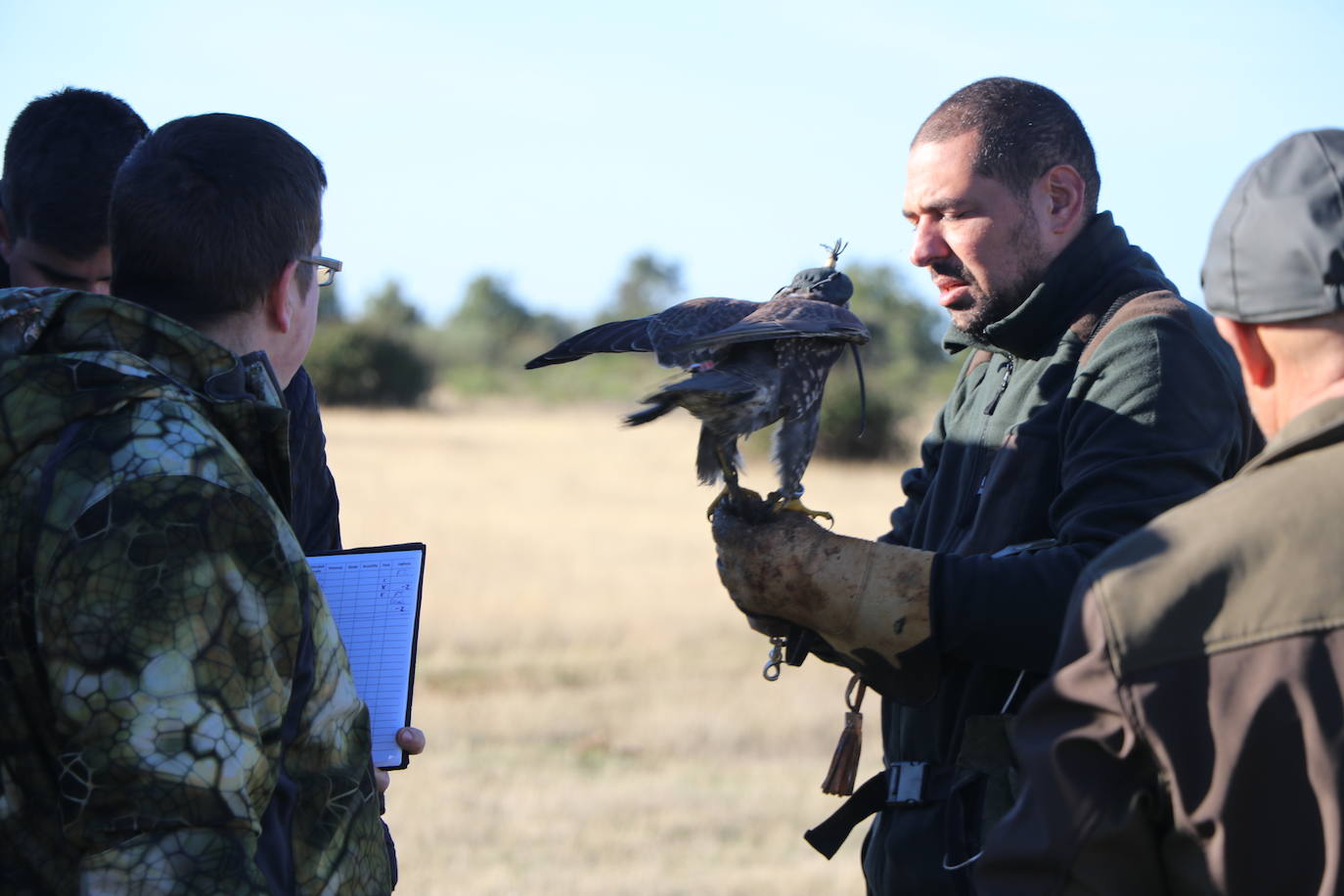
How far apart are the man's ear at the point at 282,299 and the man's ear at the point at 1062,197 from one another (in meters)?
1.74

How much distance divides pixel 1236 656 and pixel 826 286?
70.0 inches

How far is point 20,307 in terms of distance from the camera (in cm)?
173

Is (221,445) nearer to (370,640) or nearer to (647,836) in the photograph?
(370,640)

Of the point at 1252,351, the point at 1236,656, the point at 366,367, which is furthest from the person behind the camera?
the point at 366,367

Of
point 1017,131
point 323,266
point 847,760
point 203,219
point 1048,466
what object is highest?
point 1017,131

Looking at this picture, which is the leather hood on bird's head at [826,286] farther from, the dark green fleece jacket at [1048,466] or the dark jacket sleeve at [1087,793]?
the dark jacket sleeve at [1087,793]

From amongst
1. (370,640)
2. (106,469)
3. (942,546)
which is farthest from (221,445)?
(942,546)

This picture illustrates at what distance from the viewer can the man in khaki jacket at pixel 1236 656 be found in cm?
153

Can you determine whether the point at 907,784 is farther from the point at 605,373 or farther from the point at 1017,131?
the point at 605,373

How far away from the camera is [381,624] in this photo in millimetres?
2422

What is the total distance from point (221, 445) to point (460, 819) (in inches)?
204

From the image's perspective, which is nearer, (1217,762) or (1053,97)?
(1217,762)

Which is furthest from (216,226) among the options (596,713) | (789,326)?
(596,713)

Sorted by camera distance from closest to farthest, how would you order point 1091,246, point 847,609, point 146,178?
point 146,178
point 847,609
point 1091,246
